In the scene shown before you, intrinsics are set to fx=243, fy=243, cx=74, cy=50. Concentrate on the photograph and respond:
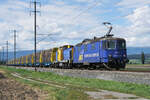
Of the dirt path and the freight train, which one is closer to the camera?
the dirt path

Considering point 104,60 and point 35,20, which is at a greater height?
point 35,20

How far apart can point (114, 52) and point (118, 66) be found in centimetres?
155

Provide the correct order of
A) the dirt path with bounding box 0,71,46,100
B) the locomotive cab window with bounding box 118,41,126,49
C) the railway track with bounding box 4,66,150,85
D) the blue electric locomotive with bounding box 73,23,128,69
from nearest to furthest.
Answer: the dirt path with bounding box 0,71,46,100, the railway track with bounding box 4,66,150,85, the blue electric locomotive with bounding box 73,23,128,69, the locomotive cab window with bounding box 118,41,126,49

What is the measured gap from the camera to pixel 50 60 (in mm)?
49219

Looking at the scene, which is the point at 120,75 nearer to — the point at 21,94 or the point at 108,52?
the point at 108,52

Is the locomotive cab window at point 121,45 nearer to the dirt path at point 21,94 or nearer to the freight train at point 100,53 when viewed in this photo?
the freight train at point 100,53

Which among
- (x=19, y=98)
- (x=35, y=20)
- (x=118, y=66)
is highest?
(x=35, y=20)

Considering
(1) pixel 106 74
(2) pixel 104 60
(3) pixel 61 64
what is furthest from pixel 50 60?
(1) pixel 106 74

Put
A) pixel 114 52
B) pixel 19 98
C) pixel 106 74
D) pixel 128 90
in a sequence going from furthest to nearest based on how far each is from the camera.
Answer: pixel 114 52 → pixel 106 74 → pixel 128 90 → pixel 19 98

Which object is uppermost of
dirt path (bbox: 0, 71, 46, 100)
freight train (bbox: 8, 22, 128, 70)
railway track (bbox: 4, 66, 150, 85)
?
freight train (bbox: 8, 22, 128, 70)

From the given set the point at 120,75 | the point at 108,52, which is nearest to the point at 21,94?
the point at 120,75

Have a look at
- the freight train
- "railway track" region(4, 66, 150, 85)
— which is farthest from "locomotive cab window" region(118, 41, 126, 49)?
"railway track" region(4, 66, 150, 85)

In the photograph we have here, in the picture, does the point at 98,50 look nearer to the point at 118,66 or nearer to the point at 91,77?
the point at 118,66

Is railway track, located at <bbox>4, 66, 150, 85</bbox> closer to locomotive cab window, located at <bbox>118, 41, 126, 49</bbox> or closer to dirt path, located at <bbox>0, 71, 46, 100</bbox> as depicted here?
locomotive cab window, located at <bbox>118, 41, 126, 49</bbox>
